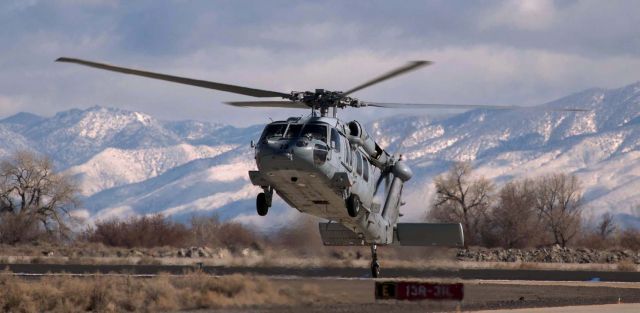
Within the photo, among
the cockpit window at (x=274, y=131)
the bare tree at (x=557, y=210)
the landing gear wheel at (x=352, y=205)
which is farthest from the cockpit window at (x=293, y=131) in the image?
the bare tree at (x=557, y=210)

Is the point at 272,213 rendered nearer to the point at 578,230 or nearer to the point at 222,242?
the point at 222,242

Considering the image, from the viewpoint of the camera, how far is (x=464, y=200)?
10269 cm

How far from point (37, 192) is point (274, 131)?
70.4m

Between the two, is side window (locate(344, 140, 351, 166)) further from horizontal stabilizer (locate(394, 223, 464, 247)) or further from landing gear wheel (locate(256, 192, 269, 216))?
horizontal stabilizer (locate(394, 223, 464, 247))

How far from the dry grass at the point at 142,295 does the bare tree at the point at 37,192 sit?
5828 centimetres

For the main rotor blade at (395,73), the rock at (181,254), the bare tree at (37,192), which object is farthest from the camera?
the bare tree at (37,192)

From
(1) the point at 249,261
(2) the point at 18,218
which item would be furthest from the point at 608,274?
(2) the point at 18,218

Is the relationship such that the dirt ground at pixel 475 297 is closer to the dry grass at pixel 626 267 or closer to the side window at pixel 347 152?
the side window at pixel 347 152

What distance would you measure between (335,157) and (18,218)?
65405 mm

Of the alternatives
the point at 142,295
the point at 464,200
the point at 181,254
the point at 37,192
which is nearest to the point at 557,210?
the point at 464,200

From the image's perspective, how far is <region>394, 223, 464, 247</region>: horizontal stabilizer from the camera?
4600cm

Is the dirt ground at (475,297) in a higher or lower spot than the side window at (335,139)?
lower

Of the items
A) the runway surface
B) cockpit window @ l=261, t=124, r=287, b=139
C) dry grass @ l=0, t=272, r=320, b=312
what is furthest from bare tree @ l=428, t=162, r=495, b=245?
cockpit window @ l=261, t=124, r=287, b=139

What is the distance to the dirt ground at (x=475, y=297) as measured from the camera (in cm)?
4119
